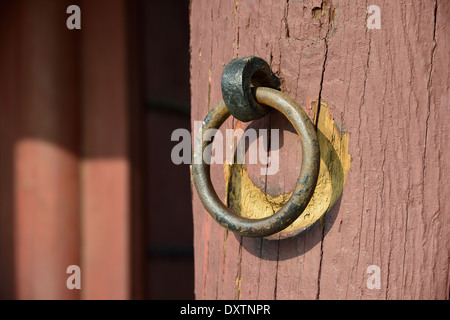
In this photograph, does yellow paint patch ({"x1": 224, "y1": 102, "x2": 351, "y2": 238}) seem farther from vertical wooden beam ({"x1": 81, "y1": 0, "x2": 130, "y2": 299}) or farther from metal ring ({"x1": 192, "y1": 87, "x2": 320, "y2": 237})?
vertical wooden beam ({"x1": 81, "y1": 0, "x2": 130, "y2": 299})

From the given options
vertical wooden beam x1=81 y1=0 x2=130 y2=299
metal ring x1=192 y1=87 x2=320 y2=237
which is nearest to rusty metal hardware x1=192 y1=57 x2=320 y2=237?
metal ring x1=192 y1=87 x2=320 y2=237

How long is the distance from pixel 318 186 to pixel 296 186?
81 mm

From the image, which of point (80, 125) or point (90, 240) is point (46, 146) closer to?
point (80, 125)

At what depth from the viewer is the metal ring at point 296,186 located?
0.43 metres

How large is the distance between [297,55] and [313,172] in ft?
0.51

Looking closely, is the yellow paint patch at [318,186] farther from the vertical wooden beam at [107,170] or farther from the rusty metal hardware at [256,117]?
the vertical wooden beam at [107,170]

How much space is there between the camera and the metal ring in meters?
0.43

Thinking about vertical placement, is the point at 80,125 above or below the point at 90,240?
above

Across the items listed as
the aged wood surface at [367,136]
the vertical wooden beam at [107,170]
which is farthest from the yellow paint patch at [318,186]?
the vertical wooden beam at [107,170]

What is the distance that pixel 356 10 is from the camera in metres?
0.48

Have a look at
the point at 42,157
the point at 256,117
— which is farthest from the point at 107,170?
the point at 256,117

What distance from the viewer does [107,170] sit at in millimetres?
1263

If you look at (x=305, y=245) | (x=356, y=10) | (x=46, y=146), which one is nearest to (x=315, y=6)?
(x=356, y=10)
